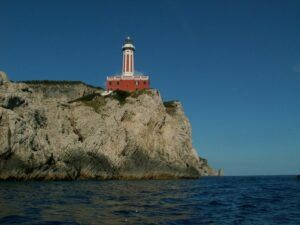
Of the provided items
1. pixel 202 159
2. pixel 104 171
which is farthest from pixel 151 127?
pixel 202 159

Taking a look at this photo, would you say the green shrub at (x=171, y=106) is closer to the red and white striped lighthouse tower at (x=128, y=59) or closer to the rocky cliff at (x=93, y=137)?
the rocky cliff at (x=93, y=137)

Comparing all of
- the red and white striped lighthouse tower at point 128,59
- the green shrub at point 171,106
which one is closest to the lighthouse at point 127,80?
the red and white striped lighthouse tower at point 128,59

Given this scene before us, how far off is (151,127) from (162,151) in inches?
217

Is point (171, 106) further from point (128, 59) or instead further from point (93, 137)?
point (93, 137)

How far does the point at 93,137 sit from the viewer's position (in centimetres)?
7412

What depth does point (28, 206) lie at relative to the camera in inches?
918

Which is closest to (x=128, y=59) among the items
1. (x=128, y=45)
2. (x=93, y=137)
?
(x=128, y=45)

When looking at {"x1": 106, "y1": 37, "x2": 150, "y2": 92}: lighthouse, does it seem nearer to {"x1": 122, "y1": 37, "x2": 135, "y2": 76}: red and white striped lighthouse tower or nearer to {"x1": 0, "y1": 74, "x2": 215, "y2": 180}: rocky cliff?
{"x1": 122, "y1": 37, "x2": 135, "y2": 76}: red and white striped lighthouse tower

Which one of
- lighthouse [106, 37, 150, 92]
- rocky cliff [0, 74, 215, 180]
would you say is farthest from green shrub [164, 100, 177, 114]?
lighthouse [106, 37, 150, 92]

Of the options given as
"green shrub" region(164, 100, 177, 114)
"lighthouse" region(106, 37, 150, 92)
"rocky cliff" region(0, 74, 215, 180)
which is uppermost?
"lighthouse" region(106, 37, 150, 92)

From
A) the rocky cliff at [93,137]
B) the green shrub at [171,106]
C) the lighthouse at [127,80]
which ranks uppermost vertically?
the lighthouse at [127,80]

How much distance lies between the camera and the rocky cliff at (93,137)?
57969mm

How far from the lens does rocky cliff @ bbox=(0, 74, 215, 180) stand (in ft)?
190

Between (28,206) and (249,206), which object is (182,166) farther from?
(28,206)
